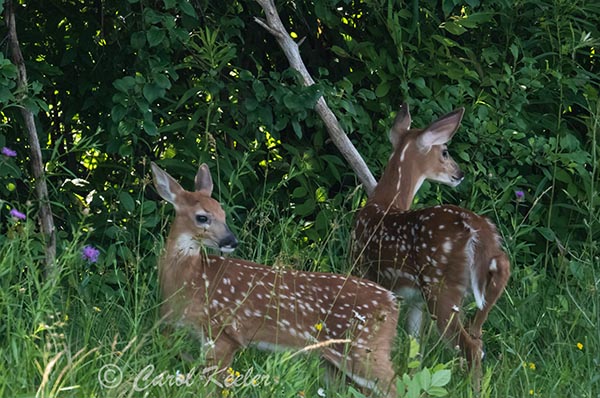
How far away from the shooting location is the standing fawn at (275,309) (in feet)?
16.1

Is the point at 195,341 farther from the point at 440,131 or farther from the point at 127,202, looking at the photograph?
the point at 440,131

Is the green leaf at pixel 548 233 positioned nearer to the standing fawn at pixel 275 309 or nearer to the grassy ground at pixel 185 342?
the grassy ground at pixel 185 342

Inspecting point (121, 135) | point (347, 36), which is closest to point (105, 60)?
point (121, 135)

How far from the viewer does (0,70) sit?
5.36 meters

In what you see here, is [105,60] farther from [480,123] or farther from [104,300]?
[480,123]

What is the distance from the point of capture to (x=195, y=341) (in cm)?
511

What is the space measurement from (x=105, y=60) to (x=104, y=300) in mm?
1566

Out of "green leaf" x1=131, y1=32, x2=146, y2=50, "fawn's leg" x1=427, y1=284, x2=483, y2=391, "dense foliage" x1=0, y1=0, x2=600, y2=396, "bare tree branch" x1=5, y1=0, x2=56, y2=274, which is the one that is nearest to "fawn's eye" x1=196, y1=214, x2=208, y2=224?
"dense foliage" x1=0, y1=0, x2=600, y2=396

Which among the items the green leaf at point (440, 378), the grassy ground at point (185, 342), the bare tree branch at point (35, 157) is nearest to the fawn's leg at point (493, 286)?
the grassy ground at point (185, 342)

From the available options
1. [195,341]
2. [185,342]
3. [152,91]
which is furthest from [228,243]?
[152,91]

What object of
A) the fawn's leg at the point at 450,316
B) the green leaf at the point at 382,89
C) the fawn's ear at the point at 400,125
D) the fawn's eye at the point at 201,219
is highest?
the fawn's eye at the point at 201,219

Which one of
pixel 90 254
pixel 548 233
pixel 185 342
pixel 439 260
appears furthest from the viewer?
pixel 548 233

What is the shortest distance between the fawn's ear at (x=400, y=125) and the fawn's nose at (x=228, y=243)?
1.54m

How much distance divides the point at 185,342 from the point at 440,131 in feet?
7.51
